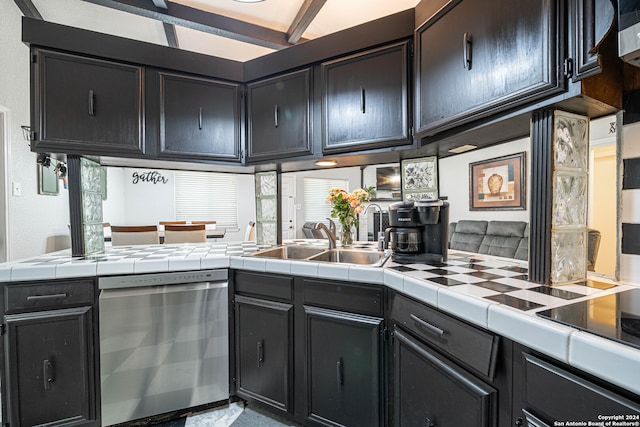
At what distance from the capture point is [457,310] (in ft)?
2.97

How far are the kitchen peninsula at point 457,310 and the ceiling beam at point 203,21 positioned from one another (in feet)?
5.79

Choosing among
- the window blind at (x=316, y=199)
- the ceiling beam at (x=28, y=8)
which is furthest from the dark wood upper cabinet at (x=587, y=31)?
the window blind at (x=316, y=199)

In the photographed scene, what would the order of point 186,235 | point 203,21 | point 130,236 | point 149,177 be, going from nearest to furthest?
point 203,21
point 130,236
point 186,235
point 149,177

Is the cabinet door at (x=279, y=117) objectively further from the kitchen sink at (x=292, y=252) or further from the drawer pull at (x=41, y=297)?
the drawer pull at (x=41, y=297)

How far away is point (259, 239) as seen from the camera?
2400 mm

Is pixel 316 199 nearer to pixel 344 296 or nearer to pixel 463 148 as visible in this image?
pixel 463 148

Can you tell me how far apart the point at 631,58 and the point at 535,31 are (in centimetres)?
27

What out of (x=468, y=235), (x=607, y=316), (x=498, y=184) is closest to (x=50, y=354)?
(x=607, y=316)

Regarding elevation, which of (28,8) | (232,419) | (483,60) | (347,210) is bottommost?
(232,419)

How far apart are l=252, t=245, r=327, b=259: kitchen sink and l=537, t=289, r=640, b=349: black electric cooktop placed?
1439mm

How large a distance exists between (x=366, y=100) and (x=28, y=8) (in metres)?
2.82

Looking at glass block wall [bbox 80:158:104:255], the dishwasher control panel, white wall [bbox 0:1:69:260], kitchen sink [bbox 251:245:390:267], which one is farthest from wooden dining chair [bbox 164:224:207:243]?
the dishwasher control panel

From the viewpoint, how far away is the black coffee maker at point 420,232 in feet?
4.98

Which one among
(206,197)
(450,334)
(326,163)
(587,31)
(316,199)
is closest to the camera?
(587,31)
